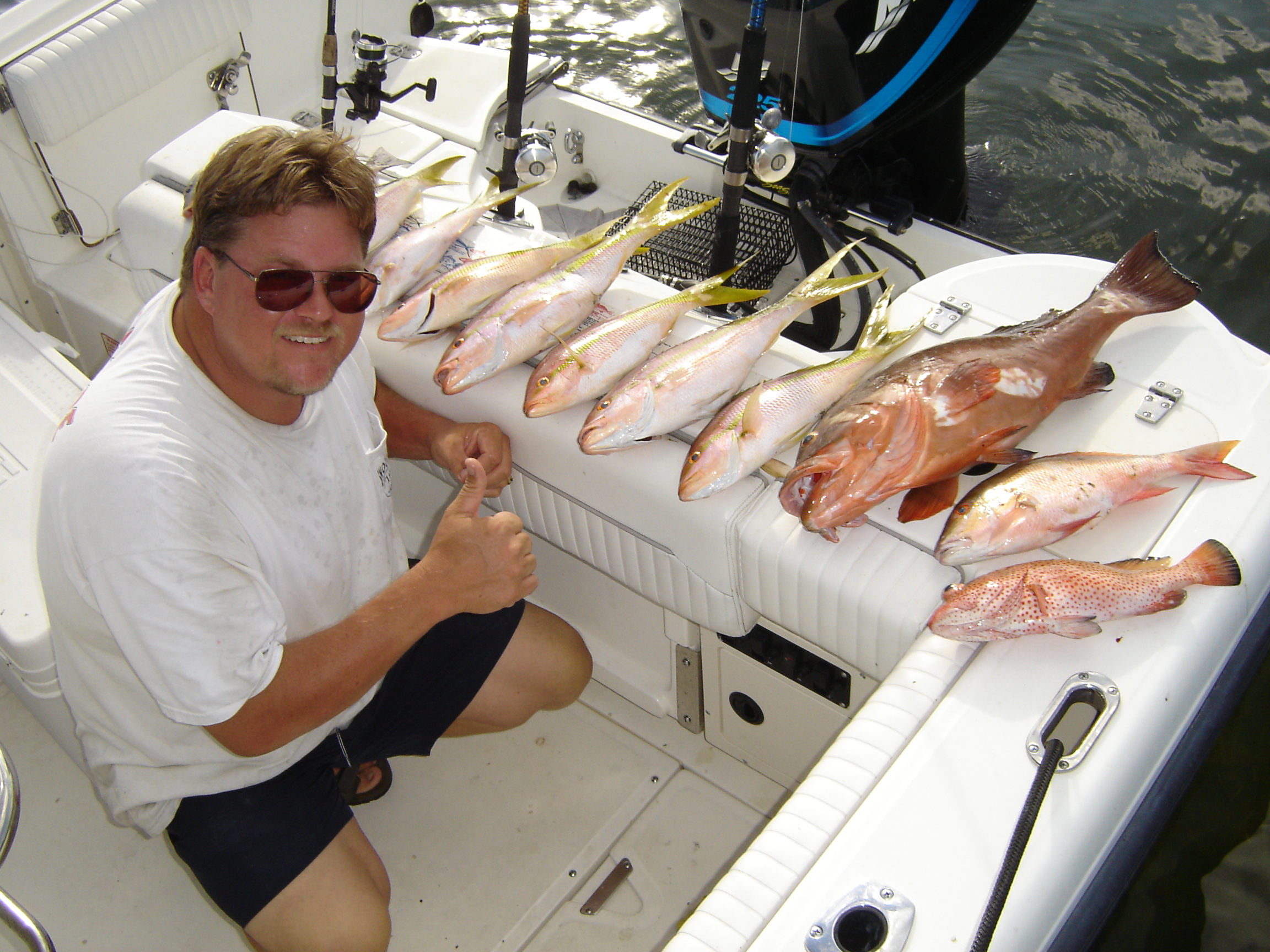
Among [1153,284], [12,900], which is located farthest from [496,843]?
[1153,284]

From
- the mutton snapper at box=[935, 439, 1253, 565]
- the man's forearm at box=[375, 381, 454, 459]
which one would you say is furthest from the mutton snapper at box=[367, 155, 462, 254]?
the mutton snapper at box=[935, 439, 1253, 565]

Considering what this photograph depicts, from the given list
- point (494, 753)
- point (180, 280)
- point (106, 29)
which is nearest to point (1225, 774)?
point (494, 753)

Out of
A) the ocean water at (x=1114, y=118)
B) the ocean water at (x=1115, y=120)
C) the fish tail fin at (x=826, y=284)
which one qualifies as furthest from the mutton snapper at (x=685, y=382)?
the ocean water at (x=1114, y=118)

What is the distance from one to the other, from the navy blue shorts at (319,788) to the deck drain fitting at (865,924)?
1.19 m

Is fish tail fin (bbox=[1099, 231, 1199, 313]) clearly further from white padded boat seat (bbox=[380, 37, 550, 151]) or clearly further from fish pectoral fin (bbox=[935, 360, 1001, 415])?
white padded boat seat (bbox=[380, 37, 550, 151])

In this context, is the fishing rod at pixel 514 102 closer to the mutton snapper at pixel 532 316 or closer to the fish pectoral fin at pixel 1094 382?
the mutton snapper at pixel 532 316

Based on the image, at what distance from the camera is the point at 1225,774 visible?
2812 millimetres

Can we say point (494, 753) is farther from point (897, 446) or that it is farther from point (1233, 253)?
point (1233, 253)

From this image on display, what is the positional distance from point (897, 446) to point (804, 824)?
26.7 inches

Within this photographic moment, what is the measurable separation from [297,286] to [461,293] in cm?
64

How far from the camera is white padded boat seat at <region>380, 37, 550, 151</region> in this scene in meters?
3.53

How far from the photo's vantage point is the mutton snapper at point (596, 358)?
6.53 feet

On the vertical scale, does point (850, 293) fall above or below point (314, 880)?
above

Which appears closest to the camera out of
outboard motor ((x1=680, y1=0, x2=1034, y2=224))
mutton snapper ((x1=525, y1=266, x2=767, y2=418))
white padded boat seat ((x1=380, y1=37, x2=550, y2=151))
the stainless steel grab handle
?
the stainless steel grab handle
